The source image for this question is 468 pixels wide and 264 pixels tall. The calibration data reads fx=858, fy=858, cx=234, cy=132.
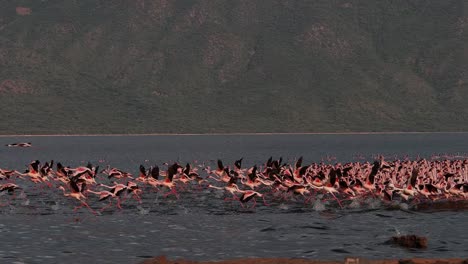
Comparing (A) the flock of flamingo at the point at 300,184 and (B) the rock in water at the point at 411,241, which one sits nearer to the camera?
(B) the rock in water at the point at 411,241

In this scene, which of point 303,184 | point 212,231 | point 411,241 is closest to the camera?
point 411,241

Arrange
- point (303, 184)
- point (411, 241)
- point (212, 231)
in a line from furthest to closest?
point (303, 184) → point (212, 231) → point (411, 241)

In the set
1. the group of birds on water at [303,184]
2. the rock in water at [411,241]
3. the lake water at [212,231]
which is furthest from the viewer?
the group of birds on water at [303,184]

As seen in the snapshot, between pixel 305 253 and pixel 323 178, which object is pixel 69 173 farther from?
pixel 305 253

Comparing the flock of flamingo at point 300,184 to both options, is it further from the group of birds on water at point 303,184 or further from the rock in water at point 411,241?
the rock in water at point 411,241

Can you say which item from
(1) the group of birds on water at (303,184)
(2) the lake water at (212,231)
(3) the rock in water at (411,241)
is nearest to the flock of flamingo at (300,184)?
(1) the group of birds on water at (303,184)

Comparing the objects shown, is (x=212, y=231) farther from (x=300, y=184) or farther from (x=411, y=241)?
(x=300, y=184)

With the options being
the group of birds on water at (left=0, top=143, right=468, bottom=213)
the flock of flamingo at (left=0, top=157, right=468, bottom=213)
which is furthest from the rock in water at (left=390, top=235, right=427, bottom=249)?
the flock of flamingo at (left=0, top=157, right=468, bottom=213)

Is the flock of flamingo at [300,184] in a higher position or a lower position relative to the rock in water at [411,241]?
higher

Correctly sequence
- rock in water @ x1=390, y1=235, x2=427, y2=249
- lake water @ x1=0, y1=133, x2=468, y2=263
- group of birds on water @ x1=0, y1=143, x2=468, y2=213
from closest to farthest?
rock in water @ x1=390, y1=235, x2=427, y2=249 < lake water @ x1=0, y1=133, x2=468, y2=263 < group of birds on water @ x1=0, y1=143, x2=468, y2=213

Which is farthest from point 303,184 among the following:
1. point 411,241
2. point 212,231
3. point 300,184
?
point 411,241

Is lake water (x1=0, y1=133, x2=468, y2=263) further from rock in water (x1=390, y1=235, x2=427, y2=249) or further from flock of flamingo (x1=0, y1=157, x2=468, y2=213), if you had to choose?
flock of flamingo (x1=0, y1=157, x2=468, y2=213)

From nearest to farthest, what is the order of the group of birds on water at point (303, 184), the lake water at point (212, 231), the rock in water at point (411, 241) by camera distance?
1. the rock in water at point (411, 241)
2. the lake water at point (212, 231)
3. the group of birds on water at point (303, 184)

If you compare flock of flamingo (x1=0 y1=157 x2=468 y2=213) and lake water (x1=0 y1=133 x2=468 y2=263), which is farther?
flock of flamingo (x1=0 y1=157 x2=468 y2=213)
